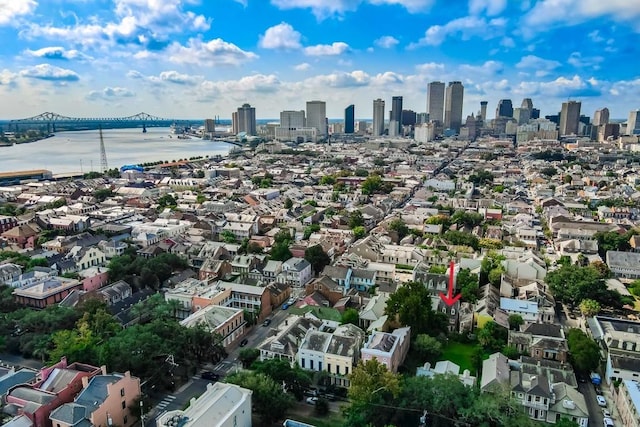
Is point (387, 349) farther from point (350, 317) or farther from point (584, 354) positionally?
point (584, 354)

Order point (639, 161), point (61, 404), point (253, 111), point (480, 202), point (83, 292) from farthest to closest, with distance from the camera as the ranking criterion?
point (253, 111) → point (639, 161) → point (480, 202) → point (83, 292) → point (61, 404)

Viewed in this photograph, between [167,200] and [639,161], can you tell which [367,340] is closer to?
[167,200]

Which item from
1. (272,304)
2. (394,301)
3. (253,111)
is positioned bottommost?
(272,304)

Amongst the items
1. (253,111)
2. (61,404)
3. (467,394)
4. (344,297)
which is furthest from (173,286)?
(253,111)

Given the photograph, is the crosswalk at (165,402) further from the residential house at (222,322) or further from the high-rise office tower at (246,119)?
the high-rise office tower at (246,119)

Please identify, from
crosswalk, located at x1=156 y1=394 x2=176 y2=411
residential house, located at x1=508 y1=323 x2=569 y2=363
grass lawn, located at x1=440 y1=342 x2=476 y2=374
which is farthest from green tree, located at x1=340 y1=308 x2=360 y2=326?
crosswalk, located at x1=156 y1=394 x2=176 y2=411

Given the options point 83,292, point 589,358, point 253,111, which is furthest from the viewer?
point 253,111

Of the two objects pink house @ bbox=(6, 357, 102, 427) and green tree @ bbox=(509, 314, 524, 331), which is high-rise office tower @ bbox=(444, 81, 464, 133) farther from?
pink house @ bbox=(6, 357, 102, 427)
